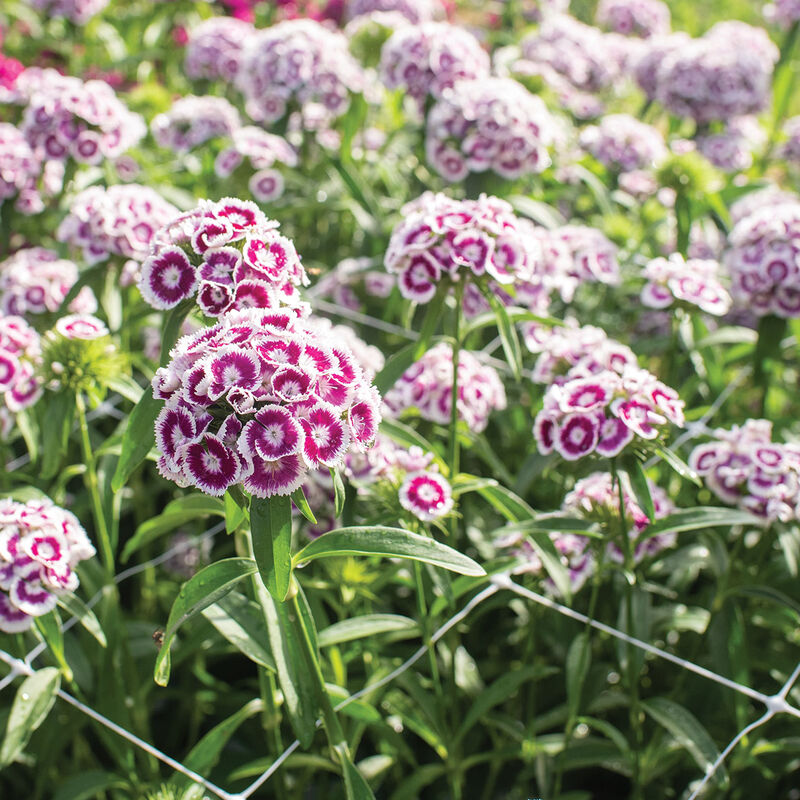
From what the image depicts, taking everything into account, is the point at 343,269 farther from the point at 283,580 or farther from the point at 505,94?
the point at 283,580

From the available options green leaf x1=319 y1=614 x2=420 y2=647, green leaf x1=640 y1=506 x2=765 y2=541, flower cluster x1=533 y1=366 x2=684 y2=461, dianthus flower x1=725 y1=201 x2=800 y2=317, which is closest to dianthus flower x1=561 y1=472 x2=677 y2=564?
green leaf x1=640 y1=506 x2=765 y2=541

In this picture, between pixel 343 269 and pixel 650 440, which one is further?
pixel 343 269

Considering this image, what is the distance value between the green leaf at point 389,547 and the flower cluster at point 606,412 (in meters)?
0.44

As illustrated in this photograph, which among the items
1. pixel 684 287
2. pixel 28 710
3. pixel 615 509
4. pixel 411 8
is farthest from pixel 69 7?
pixel 615 509

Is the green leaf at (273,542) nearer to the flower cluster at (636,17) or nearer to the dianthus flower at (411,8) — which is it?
the dianthus flower at (411,8)

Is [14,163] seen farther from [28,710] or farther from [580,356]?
[580,356]

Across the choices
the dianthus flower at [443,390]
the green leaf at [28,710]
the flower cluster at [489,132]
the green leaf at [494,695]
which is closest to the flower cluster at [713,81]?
the flower cluster at [489,132]

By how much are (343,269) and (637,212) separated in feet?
4.67

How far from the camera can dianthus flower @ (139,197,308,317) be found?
1662 mm

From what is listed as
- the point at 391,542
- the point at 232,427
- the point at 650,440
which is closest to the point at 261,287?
the point at 232,427

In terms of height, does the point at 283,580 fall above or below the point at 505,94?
below

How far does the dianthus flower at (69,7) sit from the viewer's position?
15.5ft

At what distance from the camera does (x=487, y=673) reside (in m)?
2.62

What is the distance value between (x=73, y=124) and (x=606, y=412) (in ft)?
6.70
